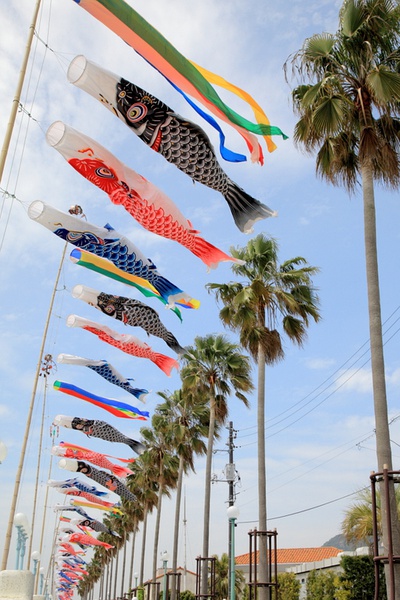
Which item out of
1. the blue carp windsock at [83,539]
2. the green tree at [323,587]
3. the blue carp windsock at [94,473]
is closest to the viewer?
the green tree at [323,587]

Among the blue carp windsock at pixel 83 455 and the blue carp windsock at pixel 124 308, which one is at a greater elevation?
the blue carp windsock at pixel 124 308

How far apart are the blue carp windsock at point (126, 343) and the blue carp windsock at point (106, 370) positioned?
9.77 ft

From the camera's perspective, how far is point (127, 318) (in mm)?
21328

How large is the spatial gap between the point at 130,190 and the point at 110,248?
283 cm

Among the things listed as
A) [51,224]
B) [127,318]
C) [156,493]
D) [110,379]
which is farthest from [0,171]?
[156,493]

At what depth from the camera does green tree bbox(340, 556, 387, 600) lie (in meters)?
27.8

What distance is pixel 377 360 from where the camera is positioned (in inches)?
502

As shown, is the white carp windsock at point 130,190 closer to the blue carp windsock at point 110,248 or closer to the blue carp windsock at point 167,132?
the blue carp windsock at point 167,132

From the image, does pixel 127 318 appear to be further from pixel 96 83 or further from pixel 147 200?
pixel 96 83

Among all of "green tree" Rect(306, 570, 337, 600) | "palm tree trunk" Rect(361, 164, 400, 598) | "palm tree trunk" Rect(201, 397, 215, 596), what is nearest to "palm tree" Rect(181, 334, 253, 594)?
"palm tree trunk" Rect(201, 397, 215, 596)

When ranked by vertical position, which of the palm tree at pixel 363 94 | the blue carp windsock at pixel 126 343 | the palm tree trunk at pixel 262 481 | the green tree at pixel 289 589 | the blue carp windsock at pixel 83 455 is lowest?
the green tree at pixel 289 589

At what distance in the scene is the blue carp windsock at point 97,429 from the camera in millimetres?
30719

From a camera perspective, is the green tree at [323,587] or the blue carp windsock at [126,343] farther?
the green tree at [323,587]

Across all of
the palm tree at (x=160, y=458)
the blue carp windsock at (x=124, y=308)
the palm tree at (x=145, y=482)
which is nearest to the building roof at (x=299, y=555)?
the palm tree at (x=145, y=482)
